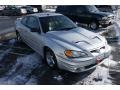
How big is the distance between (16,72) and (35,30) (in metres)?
1.38

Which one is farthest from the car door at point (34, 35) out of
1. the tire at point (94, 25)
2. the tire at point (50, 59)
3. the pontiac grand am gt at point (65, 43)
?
the tire at point (94, 25)

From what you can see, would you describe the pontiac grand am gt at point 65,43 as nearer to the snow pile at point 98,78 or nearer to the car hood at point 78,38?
the car hood at point 78,38

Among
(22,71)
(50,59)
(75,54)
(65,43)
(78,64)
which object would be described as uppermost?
(65,43)

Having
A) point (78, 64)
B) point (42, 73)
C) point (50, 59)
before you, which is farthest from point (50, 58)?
point (78, 64)

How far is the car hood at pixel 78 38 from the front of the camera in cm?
549

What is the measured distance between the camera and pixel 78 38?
5.81 m

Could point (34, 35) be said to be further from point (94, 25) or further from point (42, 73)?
point (94, 25)

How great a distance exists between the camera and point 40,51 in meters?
6.42

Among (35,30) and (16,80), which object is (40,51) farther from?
(16,80)

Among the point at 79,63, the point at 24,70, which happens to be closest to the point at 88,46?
the point at 79,63

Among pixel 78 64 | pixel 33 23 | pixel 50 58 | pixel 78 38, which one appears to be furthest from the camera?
pixel 33 23

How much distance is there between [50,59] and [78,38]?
3.20ft

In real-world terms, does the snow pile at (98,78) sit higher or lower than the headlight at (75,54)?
lower
